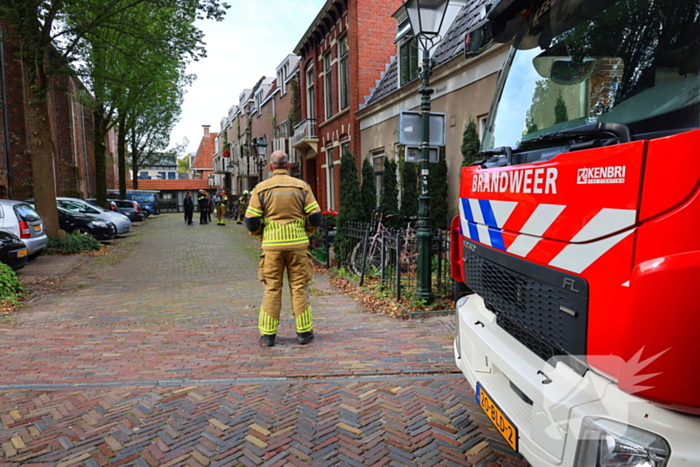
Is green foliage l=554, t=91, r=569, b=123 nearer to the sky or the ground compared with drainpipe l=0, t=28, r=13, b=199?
nearer to the ground

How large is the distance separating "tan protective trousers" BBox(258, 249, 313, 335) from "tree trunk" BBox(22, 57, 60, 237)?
1068 cm

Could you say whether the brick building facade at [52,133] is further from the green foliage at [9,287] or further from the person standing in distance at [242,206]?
the person standing in distance at [242,206]

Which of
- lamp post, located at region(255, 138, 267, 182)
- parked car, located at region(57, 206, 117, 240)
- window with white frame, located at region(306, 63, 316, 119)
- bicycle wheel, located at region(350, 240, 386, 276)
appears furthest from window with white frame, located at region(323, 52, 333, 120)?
bicycle wheel, located at region(350, 240, 386, 276)

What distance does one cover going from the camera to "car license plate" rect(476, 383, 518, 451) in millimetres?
2051

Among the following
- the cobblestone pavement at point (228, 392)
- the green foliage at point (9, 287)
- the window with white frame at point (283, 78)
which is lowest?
the cobblestone pavement at point (228, 392)

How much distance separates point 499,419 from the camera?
222cm

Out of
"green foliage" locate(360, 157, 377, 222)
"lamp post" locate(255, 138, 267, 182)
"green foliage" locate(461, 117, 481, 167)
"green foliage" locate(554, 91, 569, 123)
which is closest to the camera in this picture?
"green foliage" locate(554, 91, 569, 123)

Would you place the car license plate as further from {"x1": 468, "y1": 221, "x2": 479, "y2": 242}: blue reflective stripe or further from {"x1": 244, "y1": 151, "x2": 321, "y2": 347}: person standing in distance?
{"x1": 244, "y1": 151, "x2": 321, "y2": 347}: person standing in distance

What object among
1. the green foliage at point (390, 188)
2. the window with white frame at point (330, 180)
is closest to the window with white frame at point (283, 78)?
the window with white frame at point (330, 180)

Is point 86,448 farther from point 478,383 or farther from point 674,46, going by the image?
point 674,46

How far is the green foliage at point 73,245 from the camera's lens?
12.5 m

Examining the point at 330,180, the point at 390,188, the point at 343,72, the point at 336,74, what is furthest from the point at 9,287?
the point at 336,74

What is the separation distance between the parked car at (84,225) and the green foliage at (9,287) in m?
8.24

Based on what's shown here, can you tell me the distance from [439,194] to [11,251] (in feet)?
26.4
